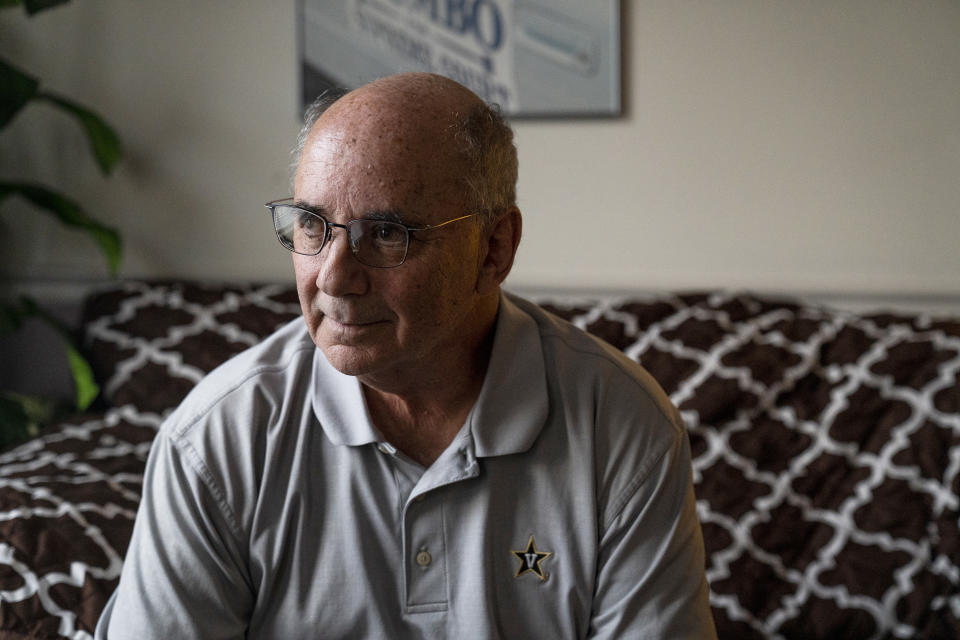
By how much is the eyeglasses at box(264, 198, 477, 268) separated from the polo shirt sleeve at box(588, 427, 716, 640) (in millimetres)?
466

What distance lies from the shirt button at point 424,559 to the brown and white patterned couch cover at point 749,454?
639mm

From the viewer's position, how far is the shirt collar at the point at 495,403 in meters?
1.26

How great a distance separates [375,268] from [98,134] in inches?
70.4

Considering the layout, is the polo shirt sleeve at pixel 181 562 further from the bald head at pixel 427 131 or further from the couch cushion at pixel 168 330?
the couch cushion at pixel 168 330

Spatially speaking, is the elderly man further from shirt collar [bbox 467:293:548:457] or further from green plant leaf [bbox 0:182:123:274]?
green plant leaf [bbox 0:182:123:274]

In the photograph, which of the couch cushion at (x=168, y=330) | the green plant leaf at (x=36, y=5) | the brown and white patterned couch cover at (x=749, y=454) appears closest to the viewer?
the brown and white patterned couch cover at (x=749, y=454)

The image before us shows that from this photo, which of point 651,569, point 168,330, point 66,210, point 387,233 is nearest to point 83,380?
point 168,330

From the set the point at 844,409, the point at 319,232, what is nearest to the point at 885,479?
the point at 844,409

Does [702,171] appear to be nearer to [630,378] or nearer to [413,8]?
[413,8]

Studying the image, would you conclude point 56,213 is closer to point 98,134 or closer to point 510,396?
point 98,134

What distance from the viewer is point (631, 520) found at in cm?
128

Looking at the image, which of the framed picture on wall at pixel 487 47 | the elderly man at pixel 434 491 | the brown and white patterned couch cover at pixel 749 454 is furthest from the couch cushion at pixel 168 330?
the elderly man at pixel 434 491

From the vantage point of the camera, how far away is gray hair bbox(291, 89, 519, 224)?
1156mm

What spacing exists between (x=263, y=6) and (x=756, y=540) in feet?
6.54
